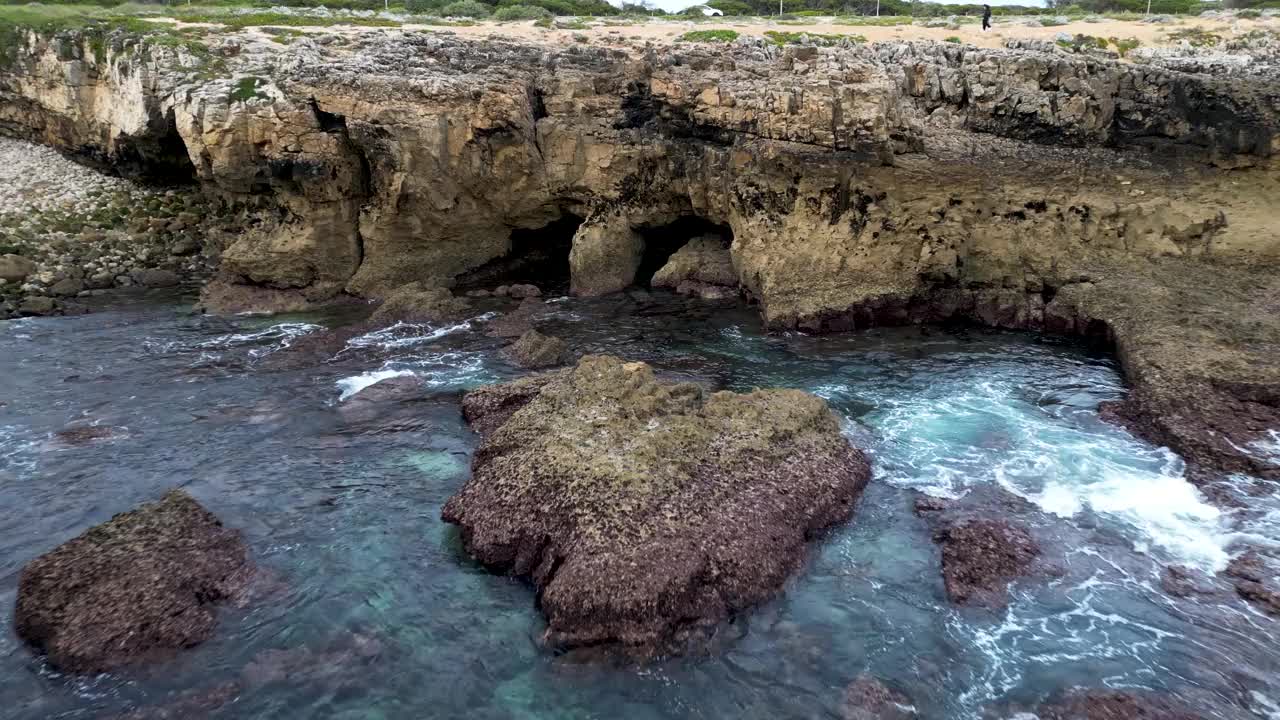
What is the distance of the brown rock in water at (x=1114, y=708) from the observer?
33.7 feet

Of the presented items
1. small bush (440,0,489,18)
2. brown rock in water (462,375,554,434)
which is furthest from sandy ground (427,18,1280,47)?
brown rock in water (462,375,554,434)

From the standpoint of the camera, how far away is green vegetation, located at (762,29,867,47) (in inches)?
1221

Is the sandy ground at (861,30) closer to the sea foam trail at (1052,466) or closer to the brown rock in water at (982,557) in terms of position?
the sea foam trail at (1052,466)

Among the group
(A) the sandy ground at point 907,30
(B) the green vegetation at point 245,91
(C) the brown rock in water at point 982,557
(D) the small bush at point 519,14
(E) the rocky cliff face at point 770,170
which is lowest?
(C) the brown rock in water at point 982,557

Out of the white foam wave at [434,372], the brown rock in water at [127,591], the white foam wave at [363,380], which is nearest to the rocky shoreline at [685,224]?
the brown rock in water at [127,591]

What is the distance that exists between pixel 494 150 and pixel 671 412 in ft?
51.6

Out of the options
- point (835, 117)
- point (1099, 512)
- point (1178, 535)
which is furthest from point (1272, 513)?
point (835, 117)

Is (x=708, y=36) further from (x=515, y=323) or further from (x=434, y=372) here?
(x=434, y=372)

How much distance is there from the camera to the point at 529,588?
42.4 feet

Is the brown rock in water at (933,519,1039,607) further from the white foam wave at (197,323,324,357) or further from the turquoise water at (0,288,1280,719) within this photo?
the white foam wave at (197,323,324,357)

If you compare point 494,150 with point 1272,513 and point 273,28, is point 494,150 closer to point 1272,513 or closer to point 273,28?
point 273,28

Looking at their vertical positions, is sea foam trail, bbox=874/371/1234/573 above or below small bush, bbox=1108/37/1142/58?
below

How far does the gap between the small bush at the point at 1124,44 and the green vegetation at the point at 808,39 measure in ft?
28.0

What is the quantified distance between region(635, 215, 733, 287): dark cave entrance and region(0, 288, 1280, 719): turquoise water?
7304 mm
